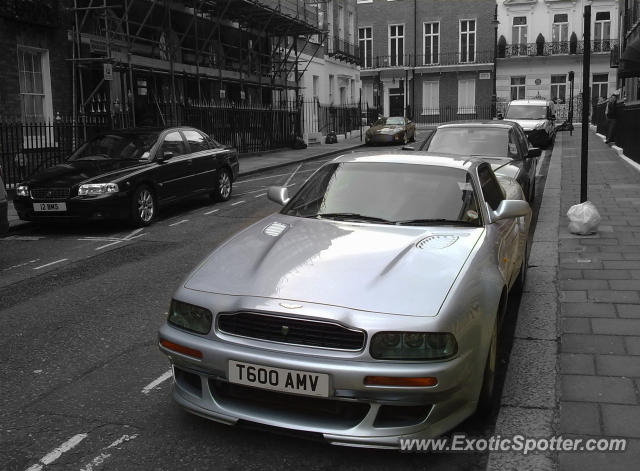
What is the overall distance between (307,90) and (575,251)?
2902cm

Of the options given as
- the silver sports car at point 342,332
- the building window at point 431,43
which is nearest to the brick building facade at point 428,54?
the building window at point 431,43

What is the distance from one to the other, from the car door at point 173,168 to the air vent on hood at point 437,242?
7799 millimetres

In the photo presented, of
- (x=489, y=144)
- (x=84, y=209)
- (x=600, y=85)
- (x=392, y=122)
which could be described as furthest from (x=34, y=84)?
(x=600, y=85)

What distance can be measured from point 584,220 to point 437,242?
4890 millimetres

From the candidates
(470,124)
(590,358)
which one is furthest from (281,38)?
(590,358)

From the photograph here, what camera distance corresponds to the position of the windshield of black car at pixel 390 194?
4.56 m

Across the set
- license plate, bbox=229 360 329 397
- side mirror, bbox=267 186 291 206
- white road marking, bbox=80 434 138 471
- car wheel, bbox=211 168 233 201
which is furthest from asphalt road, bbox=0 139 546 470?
car wheel, bbox=211 168 233 201

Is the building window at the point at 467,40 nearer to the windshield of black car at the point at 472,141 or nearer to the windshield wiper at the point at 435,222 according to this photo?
the windshield of black car at the point at 472,141

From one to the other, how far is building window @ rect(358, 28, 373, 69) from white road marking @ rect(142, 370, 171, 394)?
53.1m

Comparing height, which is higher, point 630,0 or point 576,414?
point 630,0

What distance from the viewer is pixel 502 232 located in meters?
4.83

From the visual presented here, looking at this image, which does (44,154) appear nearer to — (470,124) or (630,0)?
(470,124)

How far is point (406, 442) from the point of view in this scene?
316 centimetres

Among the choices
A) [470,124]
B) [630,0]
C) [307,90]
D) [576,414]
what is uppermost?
[630,0]
